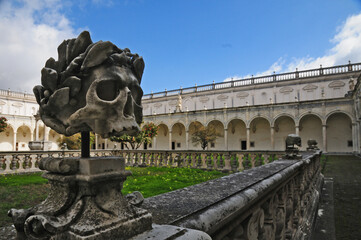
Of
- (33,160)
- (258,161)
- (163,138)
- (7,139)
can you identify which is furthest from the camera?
(163,138)

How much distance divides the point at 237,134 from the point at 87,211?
35199 mm

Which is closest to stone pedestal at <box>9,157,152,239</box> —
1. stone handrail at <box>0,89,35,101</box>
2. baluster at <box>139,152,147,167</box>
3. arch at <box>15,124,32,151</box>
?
baluster at <box>139,152,147,167</box>

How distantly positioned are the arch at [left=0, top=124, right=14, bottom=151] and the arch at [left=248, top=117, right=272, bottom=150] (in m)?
38.2

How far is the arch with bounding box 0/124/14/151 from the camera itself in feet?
127

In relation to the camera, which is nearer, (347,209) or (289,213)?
(289,213)

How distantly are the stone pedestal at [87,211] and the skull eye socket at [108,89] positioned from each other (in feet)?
0.93

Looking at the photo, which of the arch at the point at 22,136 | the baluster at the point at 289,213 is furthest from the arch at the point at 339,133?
the arch at the point at 22,136

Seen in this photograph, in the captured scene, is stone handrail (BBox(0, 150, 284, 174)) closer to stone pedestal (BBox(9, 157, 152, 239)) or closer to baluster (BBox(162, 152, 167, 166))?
baluster (BBox(162, 152, 167, 166))

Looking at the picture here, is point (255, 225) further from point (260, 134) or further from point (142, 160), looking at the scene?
point (260, 134)

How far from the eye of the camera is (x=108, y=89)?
1072 millimetres

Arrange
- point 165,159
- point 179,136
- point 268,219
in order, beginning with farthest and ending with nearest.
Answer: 1. point 179,136
2. point 165,159
3. point 268,219

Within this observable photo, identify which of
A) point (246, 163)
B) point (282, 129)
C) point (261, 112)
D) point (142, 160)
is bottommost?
point (142, 160)

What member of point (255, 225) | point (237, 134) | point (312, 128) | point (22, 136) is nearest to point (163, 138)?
point (237, 134)

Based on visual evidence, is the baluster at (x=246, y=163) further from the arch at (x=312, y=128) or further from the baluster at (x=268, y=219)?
the arch at (x=312, y=128)
